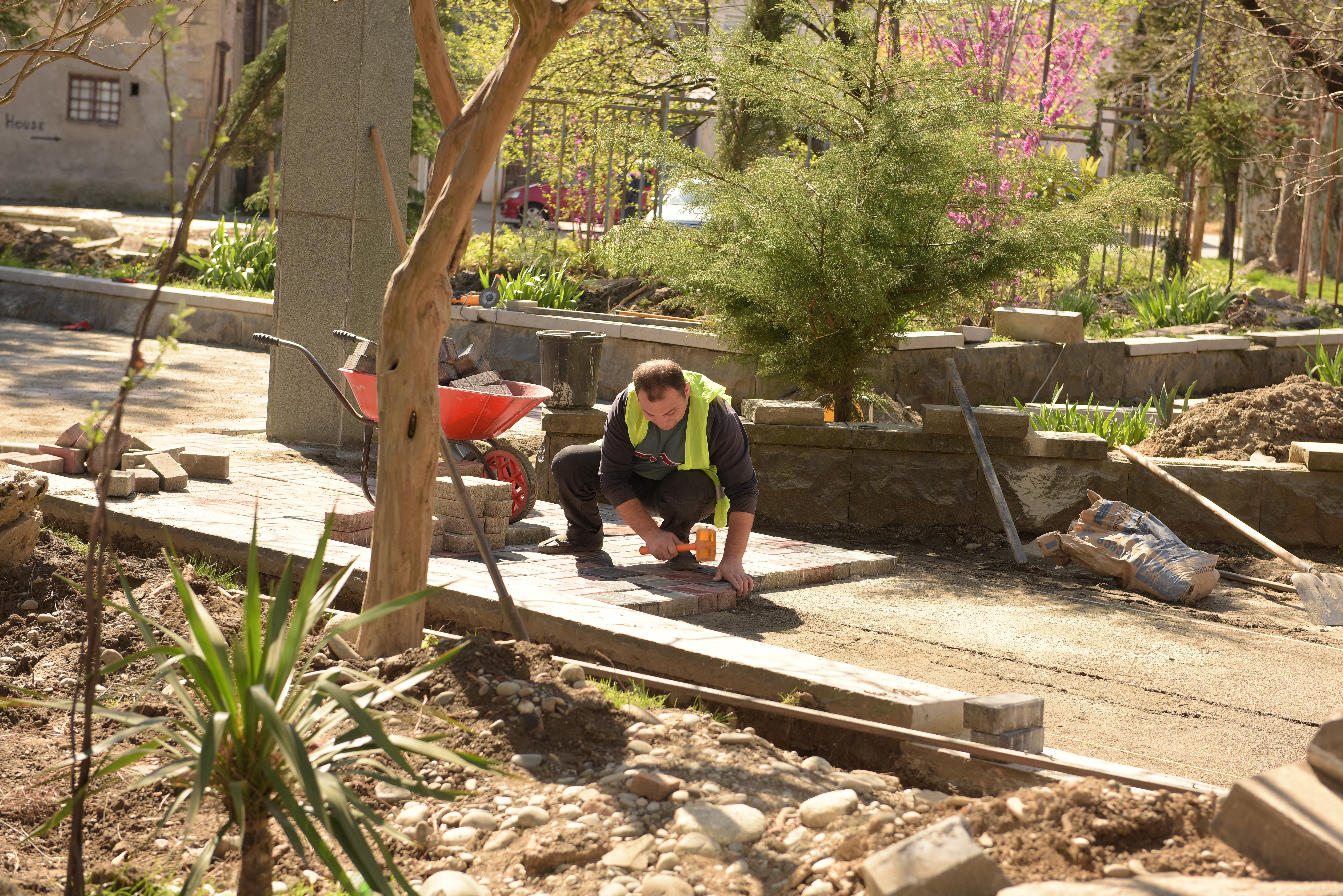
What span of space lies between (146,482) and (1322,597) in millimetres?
5699

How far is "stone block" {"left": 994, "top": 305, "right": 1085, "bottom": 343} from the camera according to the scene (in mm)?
10586

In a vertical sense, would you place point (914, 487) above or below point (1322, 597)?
above

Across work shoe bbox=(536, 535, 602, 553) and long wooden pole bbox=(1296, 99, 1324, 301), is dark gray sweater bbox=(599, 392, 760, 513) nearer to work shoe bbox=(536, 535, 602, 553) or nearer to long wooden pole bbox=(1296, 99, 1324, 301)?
work shoe bbox=(536, 535, 602, 553)

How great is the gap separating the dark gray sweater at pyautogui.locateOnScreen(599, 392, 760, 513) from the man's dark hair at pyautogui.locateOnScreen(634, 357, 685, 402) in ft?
0.99

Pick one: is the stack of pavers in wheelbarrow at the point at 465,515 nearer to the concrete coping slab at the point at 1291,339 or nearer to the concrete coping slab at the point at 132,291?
the concrete coping slab at the point at 132,291

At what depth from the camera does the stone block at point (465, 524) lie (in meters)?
5.83

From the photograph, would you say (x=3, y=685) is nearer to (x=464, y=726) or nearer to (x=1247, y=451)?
(x=464, y=726)

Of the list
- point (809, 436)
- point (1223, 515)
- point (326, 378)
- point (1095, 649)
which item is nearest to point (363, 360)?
point (326, 378)

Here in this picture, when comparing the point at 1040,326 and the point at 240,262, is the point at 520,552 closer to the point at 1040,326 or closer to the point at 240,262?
the point at 1040,326

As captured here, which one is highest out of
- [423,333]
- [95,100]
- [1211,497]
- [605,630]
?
[95,100]

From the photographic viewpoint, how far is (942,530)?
747 centimetres

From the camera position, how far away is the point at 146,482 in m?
6.20

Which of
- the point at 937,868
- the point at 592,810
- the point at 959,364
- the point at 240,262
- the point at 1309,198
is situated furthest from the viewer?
the point at 240,262

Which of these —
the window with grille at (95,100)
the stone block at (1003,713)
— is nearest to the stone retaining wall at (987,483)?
the stone block at (1003,713)
